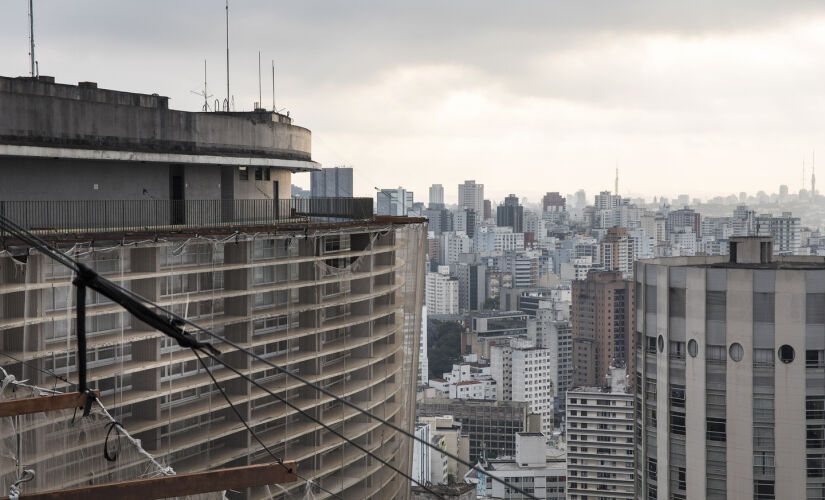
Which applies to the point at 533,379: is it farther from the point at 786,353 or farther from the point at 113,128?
the point at 113,128

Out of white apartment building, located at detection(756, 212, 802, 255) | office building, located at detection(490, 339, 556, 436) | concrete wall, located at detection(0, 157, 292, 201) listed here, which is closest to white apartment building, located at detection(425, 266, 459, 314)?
white apartment building, located at detection(756, 212, 802, 255)

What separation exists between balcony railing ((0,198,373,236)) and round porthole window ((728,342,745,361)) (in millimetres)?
7798

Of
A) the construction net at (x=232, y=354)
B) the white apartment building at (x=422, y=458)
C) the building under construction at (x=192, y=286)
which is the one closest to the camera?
the construction net at (x=232, y=354)

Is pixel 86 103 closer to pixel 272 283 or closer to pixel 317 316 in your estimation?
pixel 272 283

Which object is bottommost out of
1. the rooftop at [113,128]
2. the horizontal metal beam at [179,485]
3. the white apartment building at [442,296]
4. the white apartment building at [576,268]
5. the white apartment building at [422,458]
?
the white apartment building at [422,458]

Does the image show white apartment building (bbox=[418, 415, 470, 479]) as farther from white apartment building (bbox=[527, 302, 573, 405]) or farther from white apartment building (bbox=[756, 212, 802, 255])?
white apartment building (bbox=[756, 212, 802, 255])

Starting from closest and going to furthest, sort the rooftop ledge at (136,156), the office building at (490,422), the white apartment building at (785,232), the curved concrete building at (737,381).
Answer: the rooftop ledge at (136,156) < the curved concrete building at (737,381) < the office building at (490,422) < the white apartment building at (785,232)

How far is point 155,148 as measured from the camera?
17.2 m

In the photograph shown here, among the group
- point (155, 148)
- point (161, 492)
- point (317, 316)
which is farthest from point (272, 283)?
point (161, 492)

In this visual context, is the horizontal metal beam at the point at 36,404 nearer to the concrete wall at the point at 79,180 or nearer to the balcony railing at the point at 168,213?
the balcony railing at the point at 168,213

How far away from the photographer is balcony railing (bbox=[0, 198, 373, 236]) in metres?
15.7

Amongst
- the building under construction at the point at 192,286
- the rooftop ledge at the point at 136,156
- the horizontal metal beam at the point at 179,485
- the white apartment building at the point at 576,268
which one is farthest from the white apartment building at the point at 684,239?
the horizontal metal beam at the point at 179,485

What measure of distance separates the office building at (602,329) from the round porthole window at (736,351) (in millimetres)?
89117

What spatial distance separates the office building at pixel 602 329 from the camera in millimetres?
109000
